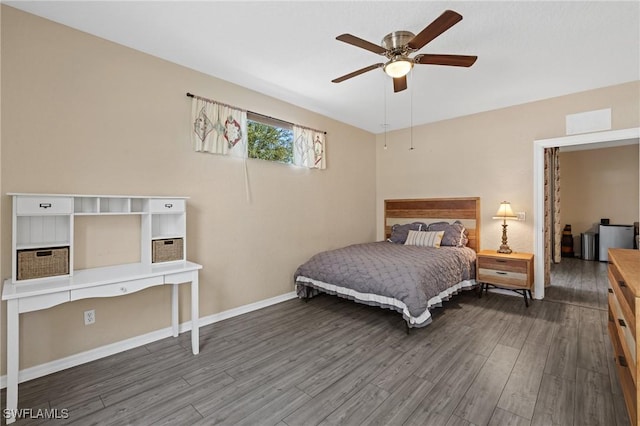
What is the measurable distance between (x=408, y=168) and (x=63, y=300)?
501cm

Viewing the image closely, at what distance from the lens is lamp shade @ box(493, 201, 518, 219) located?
405cm

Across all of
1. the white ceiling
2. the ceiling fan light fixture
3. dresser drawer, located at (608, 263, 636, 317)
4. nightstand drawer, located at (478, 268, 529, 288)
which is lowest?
nightstand drawer, located at (478, 268, 529, 288)

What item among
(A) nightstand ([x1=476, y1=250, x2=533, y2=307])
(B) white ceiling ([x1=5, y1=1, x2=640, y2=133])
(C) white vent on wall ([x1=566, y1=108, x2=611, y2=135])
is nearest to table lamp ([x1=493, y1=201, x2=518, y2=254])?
(A) nightstand ([x1=476, y1=250, x2=533, y2=307])

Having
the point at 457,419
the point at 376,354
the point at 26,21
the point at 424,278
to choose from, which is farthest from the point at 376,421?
the point at 26,21

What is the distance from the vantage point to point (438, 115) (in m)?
4.72

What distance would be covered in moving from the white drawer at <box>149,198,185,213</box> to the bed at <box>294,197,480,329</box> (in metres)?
1.73

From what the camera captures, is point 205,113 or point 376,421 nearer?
point 376,421

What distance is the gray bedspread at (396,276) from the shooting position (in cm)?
288

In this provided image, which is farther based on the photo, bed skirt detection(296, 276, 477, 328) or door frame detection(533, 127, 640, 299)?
door frame detection(533, 127, 640, 299)

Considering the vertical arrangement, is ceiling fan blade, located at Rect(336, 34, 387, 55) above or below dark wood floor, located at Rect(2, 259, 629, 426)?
above

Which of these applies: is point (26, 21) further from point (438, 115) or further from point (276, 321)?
point (438, 115)

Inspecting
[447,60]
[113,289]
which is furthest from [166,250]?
[447,60]

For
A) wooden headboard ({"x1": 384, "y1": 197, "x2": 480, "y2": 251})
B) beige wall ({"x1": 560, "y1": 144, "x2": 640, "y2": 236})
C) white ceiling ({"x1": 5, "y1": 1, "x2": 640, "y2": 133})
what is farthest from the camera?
beige wall ({"x1": 560, "y1": 144, "x2": 640, "y2": 236})

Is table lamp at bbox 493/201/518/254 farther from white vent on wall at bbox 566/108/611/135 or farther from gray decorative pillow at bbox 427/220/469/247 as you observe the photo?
white vent on wall at bbox 566/108/611/135
